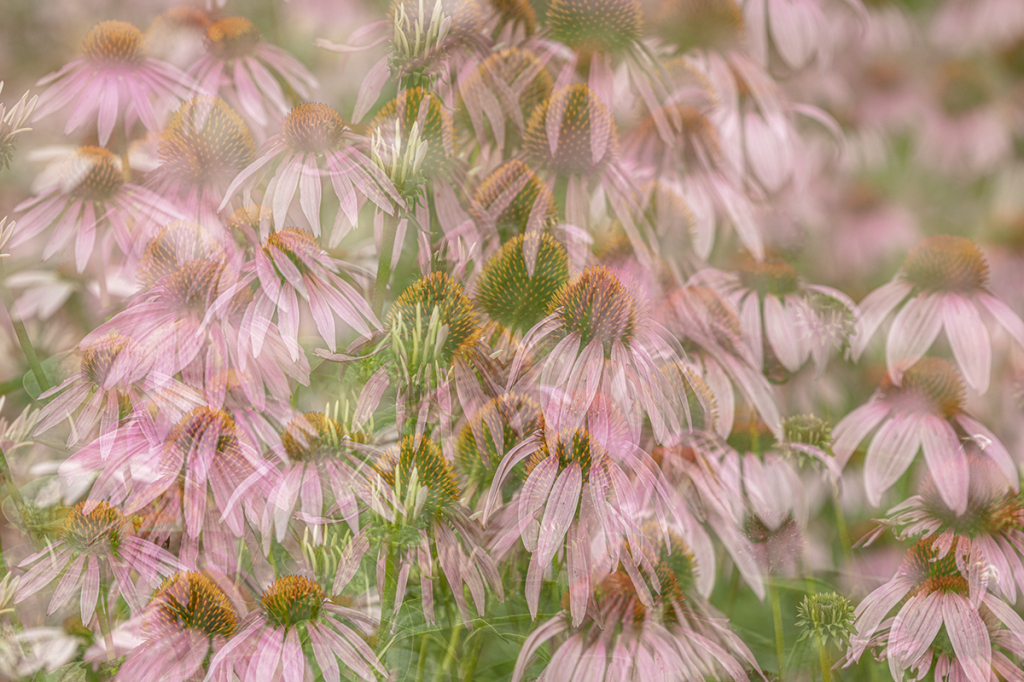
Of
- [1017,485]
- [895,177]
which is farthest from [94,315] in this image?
[895,177]

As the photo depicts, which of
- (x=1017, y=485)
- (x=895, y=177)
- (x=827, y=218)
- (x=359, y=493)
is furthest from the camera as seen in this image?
(x=895, y=177)

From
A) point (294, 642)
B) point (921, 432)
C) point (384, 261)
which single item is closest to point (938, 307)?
point (921, 432)

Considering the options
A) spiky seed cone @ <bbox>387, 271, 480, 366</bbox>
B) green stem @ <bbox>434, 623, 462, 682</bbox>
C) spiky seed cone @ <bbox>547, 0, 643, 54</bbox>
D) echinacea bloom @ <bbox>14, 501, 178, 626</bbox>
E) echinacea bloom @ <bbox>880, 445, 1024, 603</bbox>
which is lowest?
green stem @ <bbox>434, 623, 462, 682</bbox>

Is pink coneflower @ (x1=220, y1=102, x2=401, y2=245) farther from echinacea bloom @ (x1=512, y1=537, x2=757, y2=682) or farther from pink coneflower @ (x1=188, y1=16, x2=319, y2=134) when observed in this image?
echinacea bloom @ (x1=512, y1=537, x2=757, y2=682)

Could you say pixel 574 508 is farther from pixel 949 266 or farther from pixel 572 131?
pixel 949 266

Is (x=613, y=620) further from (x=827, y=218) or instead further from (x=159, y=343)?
(x=827, y=218)

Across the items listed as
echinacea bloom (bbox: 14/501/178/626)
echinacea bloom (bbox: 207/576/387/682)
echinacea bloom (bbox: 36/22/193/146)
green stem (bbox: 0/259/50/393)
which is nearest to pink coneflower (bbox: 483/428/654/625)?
echinacea bloom (bbox: 207/576/387/682)

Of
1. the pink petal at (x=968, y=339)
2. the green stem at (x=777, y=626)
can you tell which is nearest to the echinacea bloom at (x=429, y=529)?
the green stem at (x=777, y=626)
